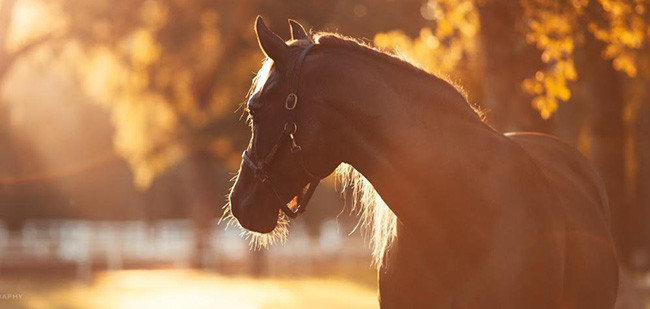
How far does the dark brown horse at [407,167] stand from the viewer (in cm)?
516

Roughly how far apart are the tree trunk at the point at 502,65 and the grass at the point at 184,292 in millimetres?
9667

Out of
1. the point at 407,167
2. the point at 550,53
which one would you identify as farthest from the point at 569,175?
the point at 550,53

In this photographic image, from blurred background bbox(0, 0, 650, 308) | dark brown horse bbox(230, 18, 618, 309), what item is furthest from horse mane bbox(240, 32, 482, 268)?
blurred background bbox(0, 0, 650, 308)

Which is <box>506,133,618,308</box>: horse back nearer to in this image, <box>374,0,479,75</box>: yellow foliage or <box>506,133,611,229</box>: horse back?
<box>506,133,611,229</box>: horse back

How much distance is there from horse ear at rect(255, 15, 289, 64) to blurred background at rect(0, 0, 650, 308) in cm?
74

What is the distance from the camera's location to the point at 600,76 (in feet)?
49.4

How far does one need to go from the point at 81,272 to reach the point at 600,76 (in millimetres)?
21038

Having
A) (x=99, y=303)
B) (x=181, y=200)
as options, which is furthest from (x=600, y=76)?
(x=181, y=200)

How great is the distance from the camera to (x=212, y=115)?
3325 centimetres

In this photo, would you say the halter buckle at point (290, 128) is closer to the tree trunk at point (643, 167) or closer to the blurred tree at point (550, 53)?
the blurred tree at point (550, 53)

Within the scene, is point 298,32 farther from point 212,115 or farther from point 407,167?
point 212,115

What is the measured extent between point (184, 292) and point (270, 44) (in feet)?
68.6

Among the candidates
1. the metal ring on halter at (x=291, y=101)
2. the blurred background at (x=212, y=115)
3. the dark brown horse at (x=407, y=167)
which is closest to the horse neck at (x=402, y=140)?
the dark brown horse at (x=407, y=167)

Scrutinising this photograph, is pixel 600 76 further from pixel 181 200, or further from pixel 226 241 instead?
pixel 181 200
